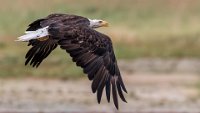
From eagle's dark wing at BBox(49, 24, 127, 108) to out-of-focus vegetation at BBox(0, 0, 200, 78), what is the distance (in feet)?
26.9

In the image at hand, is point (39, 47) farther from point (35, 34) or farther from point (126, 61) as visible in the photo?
point (126, 61)

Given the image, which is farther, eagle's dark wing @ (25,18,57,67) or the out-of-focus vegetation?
the out-of-focus vegetation

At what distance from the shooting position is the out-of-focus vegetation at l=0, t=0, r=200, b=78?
22.7 meters

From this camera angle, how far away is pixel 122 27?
A: 26328 millimetres

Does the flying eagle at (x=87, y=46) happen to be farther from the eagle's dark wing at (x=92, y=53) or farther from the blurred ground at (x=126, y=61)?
the blurred ground at (x=126, y=61)

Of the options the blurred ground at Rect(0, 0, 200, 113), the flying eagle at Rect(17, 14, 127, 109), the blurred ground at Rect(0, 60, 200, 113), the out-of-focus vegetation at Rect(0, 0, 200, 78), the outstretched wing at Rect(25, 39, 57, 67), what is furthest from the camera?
the out-of-focus vegetation at Rect(0, 0, 200, 78)

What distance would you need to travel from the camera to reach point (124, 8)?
28906mm

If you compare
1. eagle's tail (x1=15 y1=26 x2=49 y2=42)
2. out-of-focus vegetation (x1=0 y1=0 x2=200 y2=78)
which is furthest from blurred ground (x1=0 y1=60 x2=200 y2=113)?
eagle's tail (x1=15 y1=26 x2=49 y2=42)

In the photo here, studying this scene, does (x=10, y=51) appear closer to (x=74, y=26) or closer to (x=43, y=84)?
(x=43, y=84)

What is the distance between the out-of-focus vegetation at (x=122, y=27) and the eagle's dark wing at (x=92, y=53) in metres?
8.19

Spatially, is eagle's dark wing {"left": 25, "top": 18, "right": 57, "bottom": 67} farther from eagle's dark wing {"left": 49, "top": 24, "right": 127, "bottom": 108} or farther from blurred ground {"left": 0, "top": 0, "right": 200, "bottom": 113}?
blurred ground {"left": 0, "top": 0, "right": 200, "bottom": 113}

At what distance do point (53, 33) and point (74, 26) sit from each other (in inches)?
12.8

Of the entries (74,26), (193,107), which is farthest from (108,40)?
(193,107)

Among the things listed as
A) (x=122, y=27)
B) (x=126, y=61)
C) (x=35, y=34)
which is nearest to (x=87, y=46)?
(x=35, y=34)
